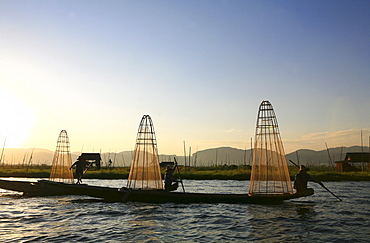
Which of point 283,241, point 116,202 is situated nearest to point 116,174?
point 116,202

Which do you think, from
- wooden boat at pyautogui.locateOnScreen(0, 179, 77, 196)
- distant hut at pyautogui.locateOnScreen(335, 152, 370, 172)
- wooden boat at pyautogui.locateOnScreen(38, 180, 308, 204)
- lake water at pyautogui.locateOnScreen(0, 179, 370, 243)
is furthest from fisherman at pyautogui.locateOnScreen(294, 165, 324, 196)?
distant hut at pyautogui.locateOnScreen(335, 152, 370, 172)

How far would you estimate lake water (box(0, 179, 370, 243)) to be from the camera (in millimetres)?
9984

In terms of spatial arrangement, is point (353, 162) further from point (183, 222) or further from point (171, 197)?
point (183, 222)

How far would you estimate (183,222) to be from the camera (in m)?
12.3

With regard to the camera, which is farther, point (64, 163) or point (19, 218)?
point (64, 163)

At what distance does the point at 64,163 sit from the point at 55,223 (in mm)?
11603

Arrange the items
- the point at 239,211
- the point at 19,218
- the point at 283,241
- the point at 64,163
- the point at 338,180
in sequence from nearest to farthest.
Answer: the point at 283,241
the point at 19,218
the point at 239,211
the point at 64,163
the point at 338,180

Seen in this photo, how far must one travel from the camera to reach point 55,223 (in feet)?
39.1

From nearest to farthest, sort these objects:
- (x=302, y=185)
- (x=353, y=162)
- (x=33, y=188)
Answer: (x=302, y=185) < (x=33, y=188) < (x=353, y=162)

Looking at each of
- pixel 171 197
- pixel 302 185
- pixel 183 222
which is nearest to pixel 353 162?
pixel 302 185

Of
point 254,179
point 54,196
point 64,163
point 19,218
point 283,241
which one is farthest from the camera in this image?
point 64,163

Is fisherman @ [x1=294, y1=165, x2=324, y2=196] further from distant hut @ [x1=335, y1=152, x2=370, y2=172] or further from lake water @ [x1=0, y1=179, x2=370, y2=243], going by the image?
distant hut @ [x1=335, y1=152, x2=370, y2=172]

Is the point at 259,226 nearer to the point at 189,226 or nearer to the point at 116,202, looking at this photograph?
the point at 189,226

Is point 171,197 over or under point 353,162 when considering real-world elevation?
under
